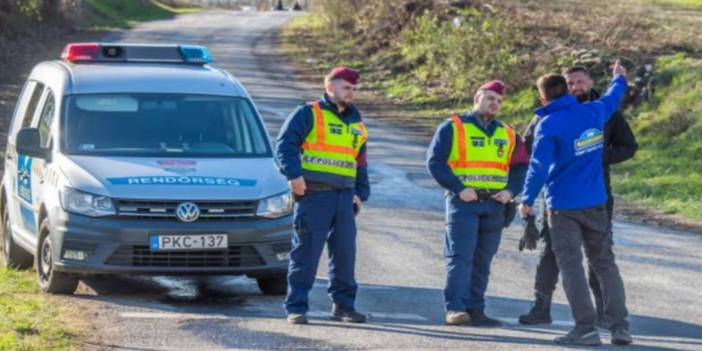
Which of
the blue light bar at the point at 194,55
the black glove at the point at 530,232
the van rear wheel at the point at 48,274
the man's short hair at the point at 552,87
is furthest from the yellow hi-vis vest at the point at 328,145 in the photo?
the blue light bar at the point at 194,55

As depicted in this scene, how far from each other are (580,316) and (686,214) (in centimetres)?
947

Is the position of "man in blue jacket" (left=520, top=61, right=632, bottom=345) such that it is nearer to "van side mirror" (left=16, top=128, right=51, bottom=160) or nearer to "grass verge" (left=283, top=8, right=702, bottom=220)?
"van side mirror" (left=16, top=128, right=51, bottom=160)

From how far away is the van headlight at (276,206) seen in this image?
1059 centimetres

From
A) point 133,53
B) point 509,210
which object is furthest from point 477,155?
point 133,53

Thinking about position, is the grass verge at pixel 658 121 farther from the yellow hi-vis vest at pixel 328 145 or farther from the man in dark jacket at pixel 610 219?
the yellow hi-vis vest at pixel 328 145

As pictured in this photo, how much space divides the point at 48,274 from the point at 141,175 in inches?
42.2

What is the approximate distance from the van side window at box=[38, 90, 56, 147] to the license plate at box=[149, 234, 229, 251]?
1.64m

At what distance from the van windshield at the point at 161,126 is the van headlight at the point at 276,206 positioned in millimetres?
754

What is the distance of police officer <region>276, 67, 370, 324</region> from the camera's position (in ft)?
31.6

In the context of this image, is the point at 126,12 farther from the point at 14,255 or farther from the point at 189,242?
the point at 189,242

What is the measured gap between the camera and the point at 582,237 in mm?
9375

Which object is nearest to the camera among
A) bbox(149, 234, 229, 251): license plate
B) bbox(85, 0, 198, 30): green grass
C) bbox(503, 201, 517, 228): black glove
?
bbox(503, 201, 517, 228): black glove

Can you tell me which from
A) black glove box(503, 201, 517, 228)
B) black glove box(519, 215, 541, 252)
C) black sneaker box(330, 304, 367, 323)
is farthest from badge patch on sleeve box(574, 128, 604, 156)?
black sneaker box(330, 304, 367, 323)

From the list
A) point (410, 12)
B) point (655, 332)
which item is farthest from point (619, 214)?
point (410, 12)
